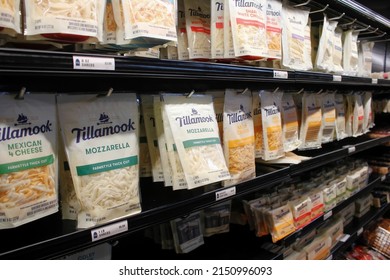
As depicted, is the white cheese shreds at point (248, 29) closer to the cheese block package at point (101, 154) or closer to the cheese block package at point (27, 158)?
the cheese block package at point (101, 154)

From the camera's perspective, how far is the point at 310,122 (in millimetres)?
1694

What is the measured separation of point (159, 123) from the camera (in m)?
1.04

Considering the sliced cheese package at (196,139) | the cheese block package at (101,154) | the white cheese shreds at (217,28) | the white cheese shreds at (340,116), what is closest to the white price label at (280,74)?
the white cheese shreds at (217,28)

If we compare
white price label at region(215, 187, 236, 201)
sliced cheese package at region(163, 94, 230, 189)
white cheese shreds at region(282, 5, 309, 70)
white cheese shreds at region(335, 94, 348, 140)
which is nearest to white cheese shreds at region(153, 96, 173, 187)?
sliced cheese package at region(163, 94, 230, 189)

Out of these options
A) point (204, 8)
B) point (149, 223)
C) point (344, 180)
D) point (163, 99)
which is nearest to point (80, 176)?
point (149, 223)

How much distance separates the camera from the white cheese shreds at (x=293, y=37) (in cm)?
138

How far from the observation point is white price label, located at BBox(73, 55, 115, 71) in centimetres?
69

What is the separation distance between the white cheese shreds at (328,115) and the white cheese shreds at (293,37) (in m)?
0.43

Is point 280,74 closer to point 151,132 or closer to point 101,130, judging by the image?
point 151,132

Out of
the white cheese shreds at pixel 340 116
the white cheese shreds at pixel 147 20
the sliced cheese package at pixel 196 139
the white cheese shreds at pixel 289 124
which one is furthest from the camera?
the white cheese shreds at pixel 340 116

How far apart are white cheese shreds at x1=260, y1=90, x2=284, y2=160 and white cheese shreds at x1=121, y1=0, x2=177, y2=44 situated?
0.67 metres

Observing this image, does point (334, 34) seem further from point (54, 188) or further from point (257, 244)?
point (54, 188)

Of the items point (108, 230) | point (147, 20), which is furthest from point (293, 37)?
point (108, 230)

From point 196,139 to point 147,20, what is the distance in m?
0.41
